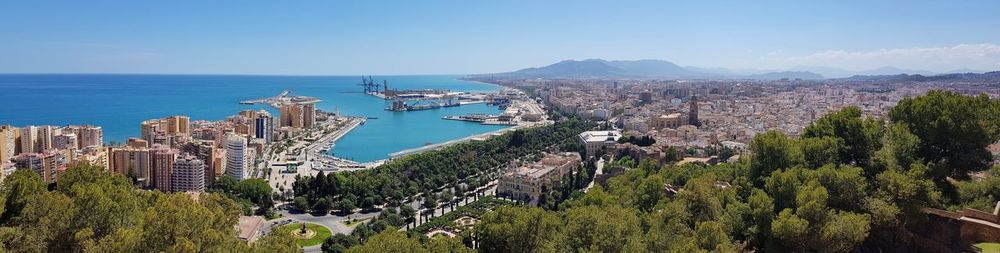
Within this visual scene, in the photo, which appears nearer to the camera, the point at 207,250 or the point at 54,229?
the point at 207,250

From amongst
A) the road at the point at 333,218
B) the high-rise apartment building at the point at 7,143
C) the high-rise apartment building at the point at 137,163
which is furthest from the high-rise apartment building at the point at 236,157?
the high-rise apartment building at the point at 7,143

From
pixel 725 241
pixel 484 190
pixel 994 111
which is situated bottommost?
pixel 484 190

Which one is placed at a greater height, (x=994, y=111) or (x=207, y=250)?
(x=994, y=111)

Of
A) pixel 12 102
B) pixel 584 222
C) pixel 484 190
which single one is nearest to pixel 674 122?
pixel 484 190

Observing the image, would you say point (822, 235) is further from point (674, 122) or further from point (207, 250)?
point (674, 122)

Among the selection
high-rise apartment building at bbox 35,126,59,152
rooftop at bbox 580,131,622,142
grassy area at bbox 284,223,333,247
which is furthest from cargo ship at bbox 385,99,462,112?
grassy area at bbox 284,223,333,247

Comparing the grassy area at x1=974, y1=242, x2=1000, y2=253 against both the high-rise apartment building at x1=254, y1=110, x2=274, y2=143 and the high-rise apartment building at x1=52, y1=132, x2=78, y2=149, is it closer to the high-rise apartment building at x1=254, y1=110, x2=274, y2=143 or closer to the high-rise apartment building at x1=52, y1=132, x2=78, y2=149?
the high-rise apartment building at x1=52, y1=132, x2=78, y2=149

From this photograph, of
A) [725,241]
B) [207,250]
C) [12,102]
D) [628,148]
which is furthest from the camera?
[12,102]
